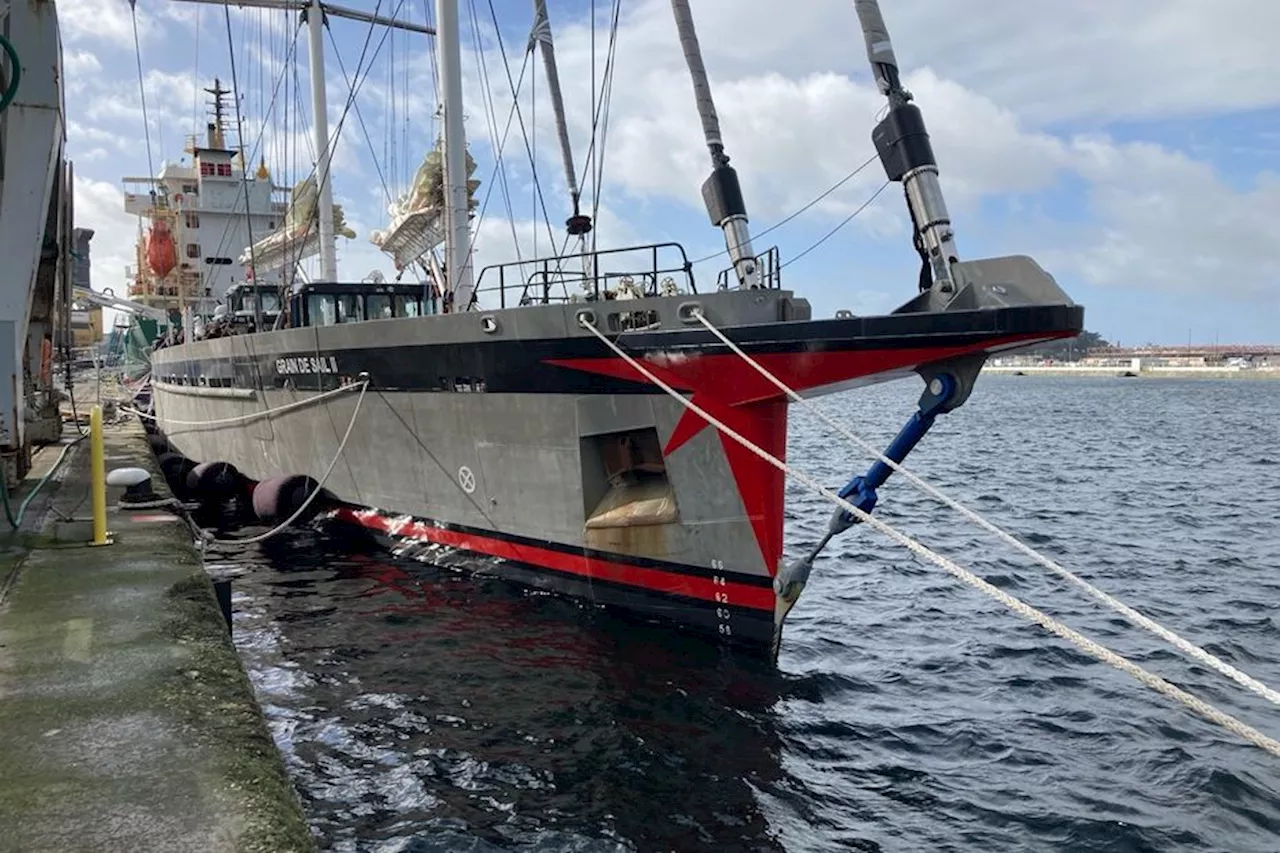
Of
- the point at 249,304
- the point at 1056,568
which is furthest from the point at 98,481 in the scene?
the point at 249,304

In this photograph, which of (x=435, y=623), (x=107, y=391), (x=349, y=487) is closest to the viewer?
(x=435, y=623)

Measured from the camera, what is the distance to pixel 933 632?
1088cm

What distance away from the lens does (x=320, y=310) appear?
54.9 ft

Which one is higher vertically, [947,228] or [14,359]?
[947,228]

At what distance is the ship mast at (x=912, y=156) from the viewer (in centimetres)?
828

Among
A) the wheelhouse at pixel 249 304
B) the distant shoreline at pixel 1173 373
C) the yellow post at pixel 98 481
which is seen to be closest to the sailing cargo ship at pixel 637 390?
the yellow post at pixel 98 481

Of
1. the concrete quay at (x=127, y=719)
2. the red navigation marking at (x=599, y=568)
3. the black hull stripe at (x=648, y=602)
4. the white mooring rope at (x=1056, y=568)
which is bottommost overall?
the black hull stripe at (x=648, y=602)

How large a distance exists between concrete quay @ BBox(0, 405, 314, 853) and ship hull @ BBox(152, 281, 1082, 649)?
173 inches

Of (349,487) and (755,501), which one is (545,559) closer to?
(755,501)

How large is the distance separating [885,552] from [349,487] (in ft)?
28.2

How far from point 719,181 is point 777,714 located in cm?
579

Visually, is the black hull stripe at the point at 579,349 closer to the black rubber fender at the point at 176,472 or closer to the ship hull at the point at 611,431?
the ship hull at the point at 611,431

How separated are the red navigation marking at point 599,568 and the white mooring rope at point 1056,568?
6.75 ft

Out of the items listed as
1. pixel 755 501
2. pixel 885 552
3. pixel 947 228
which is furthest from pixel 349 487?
pixel 947 228
